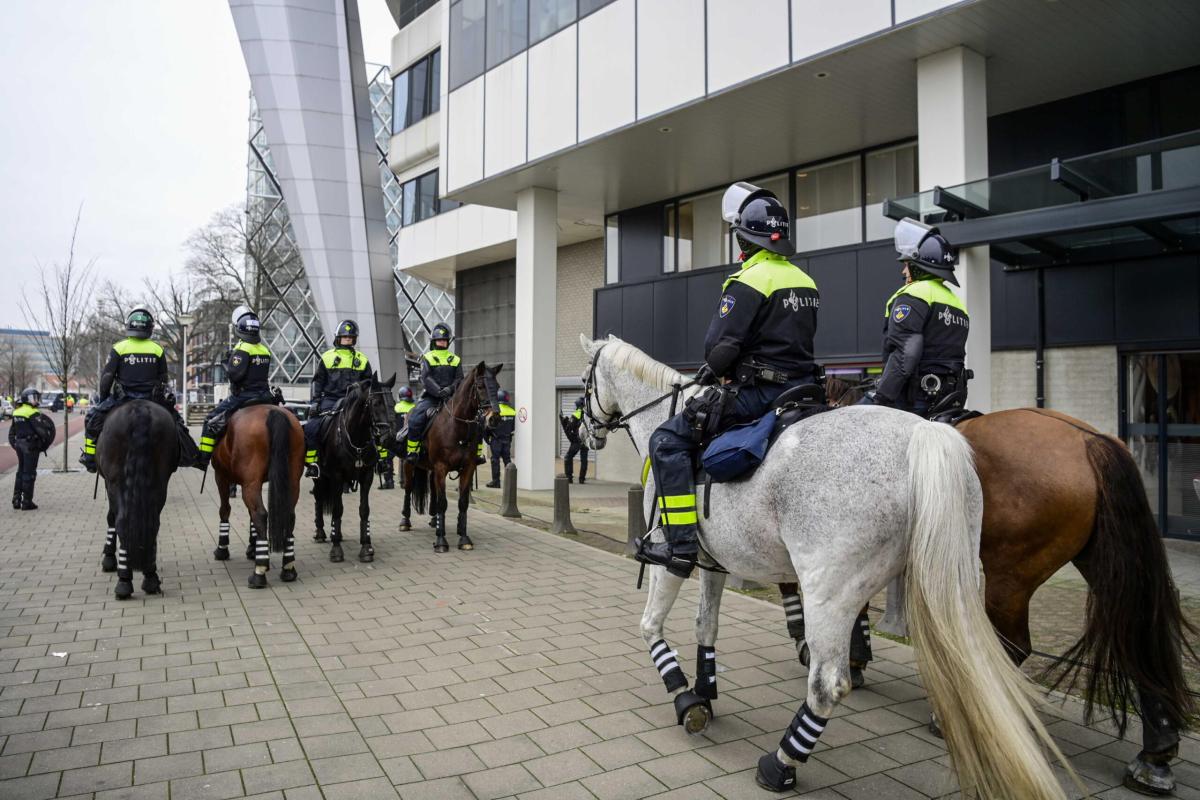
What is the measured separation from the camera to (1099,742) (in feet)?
14.0

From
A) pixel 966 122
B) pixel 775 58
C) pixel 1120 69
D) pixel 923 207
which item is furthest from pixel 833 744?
pixel 1120 69

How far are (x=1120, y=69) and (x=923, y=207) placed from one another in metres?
3.59

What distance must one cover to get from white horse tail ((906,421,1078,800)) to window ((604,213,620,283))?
15948 millimetres

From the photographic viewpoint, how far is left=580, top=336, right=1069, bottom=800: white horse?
303 cm

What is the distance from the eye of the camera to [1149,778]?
3.66 meters

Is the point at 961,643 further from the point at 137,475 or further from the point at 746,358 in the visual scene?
the point at 137,475

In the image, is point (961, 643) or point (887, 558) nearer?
point (961, 643)

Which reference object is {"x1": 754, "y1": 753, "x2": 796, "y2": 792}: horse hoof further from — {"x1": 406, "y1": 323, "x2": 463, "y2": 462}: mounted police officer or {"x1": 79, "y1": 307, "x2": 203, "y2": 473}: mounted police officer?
{"x1": 406, "y1": 323, "x2": 463, "y2": 462}: mounted police officer

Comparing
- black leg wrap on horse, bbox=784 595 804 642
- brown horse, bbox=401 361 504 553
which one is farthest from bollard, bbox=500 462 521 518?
black leg wrap on horse, bbox=784 595 804 642

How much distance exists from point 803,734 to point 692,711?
815mm

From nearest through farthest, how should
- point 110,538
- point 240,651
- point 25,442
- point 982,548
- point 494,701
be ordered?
point 982,548
point 494,701
point 240,651
point 110,538
point 25,442

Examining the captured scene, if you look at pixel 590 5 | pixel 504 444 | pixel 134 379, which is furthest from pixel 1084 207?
pixel 504 444

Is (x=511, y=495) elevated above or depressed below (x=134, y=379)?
below

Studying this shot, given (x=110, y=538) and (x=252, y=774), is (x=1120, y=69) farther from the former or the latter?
(x=110, y=538)
